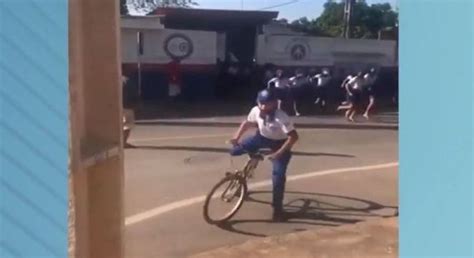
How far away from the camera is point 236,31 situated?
25.4 meters

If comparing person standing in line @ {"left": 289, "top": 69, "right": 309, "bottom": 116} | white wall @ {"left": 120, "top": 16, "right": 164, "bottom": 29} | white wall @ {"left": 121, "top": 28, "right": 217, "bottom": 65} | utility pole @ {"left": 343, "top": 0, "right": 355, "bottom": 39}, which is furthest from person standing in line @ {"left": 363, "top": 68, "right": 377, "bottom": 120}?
utility pole @ {"left": 343, "top": 0, "right": 355, "bottom": 39}

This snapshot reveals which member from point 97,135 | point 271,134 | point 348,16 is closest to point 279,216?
point 271,134

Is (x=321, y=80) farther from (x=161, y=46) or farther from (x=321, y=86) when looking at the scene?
(x=161, y=46)

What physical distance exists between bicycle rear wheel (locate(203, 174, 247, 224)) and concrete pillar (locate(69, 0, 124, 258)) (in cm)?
501

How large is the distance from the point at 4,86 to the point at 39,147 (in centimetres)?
12

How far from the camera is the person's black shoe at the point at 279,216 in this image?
8.72 m

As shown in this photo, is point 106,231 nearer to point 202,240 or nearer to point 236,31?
point 202,240

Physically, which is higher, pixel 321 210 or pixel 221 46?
pixel 221 46

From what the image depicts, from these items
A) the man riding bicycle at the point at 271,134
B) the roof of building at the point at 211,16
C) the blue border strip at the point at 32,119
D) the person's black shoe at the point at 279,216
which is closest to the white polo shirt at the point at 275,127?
the man riding bicycle at the point at 271,134

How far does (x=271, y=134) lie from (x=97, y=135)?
17.5ft

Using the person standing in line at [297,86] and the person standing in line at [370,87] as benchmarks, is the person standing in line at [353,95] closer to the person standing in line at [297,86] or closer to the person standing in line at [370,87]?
the person standing in line at [370,87]

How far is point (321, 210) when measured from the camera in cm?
917

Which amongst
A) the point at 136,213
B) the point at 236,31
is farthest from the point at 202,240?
the point at 236,31

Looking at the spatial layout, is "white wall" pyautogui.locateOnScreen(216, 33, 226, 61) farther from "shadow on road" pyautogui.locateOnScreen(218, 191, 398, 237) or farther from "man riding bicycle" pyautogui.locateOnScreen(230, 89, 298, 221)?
"man riding bicycle" pyautogui.locateOnScreen(230, 89, 298, 221)
